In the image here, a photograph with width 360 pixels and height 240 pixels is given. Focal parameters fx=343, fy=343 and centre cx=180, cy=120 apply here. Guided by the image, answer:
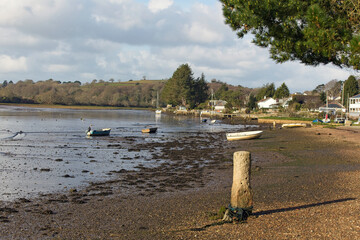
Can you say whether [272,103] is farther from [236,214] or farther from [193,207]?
[236,214]

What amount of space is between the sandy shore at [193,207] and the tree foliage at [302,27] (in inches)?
198

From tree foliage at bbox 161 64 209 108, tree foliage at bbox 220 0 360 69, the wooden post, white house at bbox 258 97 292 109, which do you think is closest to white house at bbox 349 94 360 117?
white house at bbox 258 97 292 109

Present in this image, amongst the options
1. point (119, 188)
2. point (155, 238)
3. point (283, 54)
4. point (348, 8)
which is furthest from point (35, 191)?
point (348, 8)

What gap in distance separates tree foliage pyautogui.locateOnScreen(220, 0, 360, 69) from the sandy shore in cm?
504

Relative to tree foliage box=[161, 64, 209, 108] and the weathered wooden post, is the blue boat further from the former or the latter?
tree foliage box=[161, 64, 209, 108]

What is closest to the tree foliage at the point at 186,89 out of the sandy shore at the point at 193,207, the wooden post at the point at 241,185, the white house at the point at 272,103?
the white house at the point at 272,103

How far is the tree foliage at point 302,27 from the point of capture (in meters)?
12.1

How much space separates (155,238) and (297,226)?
342cm

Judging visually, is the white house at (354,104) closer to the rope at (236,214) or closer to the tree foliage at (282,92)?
the tree foliage at (282,92)

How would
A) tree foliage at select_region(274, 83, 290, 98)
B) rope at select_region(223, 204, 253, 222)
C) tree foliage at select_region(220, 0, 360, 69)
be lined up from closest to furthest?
rope at select_region(223, 204, 253, 222)
tree foliage at select_region(220, 0, 360, 69)
tree foliage at select_region(274, 83, 290, 98)

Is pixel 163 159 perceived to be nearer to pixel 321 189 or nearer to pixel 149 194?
pixel 149 194

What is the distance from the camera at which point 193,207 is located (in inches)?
446

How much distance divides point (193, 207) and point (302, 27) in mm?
8684

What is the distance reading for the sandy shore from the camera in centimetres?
830
